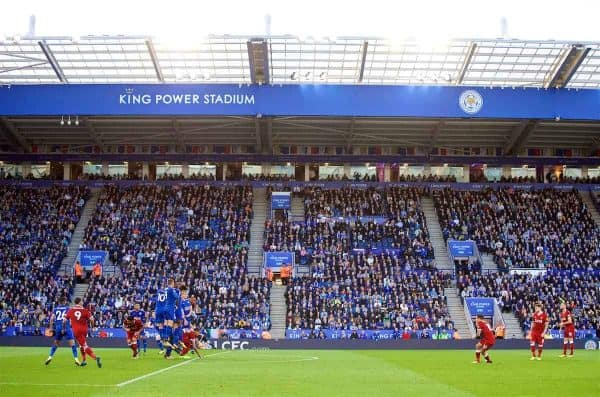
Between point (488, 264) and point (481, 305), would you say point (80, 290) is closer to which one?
point (481, 305)

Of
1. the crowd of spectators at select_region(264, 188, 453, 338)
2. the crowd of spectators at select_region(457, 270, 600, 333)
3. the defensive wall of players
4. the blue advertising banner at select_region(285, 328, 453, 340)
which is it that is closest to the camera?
the defensive wall of players

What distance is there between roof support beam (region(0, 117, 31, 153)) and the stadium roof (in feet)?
16.1

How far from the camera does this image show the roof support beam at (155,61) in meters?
56.2

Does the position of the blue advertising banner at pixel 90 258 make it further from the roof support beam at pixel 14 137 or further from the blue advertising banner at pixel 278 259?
the roof support beam at pixel 14 137

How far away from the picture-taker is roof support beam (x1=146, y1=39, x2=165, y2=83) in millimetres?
56156

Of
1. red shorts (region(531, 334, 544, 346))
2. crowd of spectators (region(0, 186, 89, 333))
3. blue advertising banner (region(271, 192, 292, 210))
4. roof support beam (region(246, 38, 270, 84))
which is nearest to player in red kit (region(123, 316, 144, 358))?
red shorts (region(531, 334, 544, 346))

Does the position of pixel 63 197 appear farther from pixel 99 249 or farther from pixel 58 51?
pixel 58 51

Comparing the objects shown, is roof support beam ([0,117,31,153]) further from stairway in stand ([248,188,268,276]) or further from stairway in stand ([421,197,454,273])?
stairway in stand ([421,197,454,273])

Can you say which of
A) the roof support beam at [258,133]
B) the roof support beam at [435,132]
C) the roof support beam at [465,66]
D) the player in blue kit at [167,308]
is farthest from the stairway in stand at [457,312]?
the player in blue kit at [167,308]

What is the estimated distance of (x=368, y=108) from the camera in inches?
2394

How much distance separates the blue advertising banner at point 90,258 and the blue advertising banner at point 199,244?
6.18m

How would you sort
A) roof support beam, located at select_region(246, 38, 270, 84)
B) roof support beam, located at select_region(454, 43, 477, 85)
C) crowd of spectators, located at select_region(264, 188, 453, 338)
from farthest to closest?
roof support beam, located at select_region(454, 43, 477, 85) < roof support beam, located at select_region(246, 38, 270, 84) < crowd of spectators, located at select_region(264, 188, 453, 338)

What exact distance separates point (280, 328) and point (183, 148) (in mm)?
23200

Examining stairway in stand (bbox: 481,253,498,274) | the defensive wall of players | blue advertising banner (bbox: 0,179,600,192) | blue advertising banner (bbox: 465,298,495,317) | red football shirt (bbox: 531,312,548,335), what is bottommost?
the defensive wall of players
